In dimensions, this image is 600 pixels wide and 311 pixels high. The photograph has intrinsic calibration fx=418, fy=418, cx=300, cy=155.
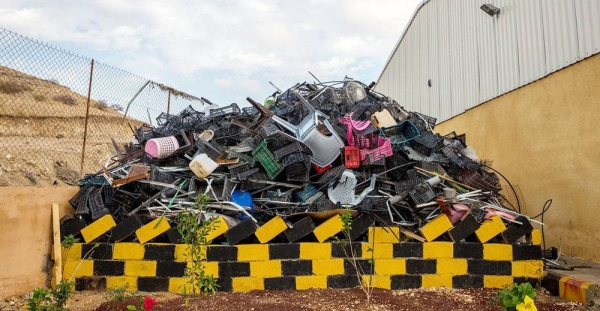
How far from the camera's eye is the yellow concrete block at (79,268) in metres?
5.18

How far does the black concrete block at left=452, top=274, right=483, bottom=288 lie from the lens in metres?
5.36

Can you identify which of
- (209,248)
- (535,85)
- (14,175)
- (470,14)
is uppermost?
(470,14)

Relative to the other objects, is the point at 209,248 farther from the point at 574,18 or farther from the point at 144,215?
the point at 574,18

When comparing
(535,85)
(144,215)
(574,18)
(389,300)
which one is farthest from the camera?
(535,85)

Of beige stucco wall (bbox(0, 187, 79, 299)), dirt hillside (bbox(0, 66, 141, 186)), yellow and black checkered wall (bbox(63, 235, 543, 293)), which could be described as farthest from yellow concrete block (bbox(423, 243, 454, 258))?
dirt hillside (bbox(0, 66, 141, 186))

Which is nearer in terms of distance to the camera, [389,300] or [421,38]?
[389,300]

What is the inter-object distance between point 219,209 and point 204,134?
1.53 metres

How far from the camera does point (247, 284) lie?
202 inches

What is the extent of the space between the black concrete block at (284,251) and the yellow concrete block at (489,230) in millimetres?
2358

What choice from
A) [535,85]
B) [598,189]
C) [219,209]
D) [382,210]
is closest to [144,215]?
[219,209]

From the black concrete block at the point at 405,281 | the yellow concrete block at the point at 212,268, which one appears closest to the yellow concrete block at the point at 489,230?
the black concrete block at the point at 405,281

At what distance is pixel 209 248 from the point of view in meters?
5.11

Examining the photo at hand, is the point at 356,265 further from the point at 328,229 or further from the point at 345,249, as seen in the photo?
the point at 328,229

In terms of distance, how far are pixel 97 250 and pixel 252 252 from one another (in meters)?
1.95
